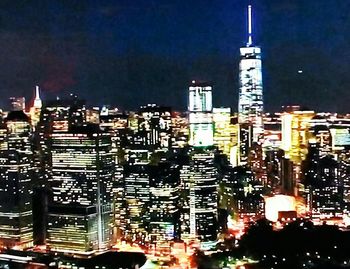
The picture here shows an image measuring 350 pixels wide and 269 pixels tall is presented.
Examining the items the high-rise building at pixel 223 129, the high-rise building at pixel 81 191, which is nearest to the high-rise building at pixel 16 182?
the high-rise building at pixel 81 191

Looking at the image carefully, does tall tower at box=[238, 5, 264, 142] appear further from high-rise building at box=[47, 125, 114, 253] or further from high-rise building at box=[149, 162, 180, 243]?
high-rise building at box=[47, 125, 114, 253]

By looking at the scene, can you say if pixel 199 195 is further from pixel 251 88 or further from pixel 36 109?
pixel 36 109

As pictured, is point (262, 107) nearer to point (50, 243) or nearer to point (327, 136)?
point (327, 136)

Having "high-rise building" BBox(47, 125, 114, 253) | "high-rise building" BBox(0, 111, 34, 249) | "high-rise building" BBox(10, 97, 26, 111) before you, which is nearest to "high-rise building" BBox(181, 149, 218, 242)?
"high-rise building" BBox(47, 125, 114, 253)

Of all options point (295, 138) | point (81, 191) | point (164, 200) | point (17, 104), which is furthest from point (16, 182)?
point (295, 138)

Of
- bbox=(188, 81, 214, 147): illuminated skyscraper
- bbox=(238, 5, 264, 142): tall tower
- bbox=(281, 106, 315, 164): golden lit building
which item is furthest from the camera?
bbox=(281, 106, 315, 164): golden lit building

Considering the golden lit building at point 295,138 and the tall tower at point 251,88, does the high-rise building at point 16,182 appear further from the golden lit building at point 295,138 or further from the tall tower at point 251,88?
the golden lit building at point 295,138
